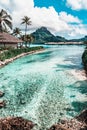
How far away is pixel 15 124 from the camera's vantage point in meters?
16.0

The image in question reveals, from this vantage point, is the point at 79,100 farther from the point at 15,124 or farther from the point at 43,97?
the point at 15,124

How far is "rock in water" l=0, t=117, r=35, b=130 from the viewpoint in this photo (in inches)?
614

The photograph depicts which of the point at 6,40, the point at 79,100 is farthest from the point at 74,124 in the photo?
the point at 6,40

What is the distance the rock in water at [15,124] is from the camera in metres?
15.6

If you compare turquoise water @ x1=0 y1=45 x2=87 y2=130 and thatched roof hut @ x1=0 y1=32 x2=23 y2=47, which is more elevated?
thatched roof hut @ x1=0 y1=32 x2=23 y2=47

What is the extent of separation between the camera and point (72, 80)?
3200cm

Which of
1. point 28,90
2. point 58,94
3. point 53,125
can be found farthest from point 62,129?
point 28,90

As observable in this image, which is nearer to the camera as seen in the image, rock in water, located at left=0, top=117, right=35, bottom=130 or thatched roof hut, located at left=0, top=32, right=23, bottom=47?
rock in water, located at left=0, top=117, right=35, bottom=130

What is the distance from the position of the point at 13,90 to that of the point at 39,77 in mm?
8864

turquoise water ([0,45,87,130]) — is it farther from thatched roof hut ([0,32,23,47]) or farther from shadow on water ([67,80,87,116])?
thatched roof hut ([0,32,23,47])

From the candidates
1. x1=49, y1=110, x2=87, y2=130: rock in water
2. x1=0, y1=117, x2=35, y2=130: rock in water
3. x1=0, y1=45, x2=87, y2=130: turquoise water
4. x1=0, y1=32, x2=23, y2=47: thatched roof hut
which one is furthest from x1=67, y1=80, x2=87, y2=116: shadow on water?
x1=0, y1=32, x2=23, y2=47: thatched roof hut

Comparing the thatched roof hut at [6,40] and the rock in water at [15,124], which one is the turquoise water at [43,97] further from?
the thatched roof hut at [6,40]

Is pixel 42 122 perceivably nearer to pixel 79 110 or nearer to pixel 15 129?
pixel 15 129

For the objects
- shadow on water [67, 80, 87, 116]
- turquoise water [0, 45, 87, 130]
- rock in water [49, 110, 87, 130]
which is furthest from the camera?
shadow on water [67, 80, 87, 116]
